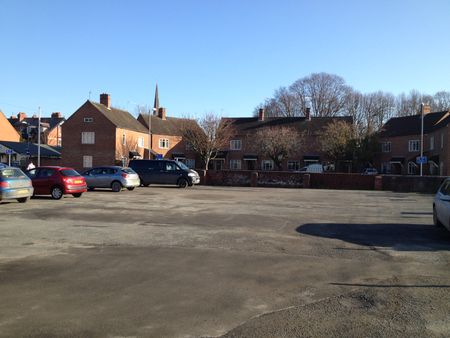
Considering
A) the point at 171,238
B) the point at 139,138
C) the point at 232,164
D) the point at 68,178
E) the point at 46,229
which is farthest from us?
the point at 232,164

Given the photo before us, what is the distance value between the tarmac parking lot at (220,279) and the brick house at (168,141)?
50.1m

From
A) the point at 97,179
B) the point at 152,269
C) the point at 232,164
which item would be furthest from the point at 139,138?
the point at 152,269

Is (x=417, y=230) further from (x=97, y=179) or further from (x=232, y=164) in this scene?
(x=232, y=164)

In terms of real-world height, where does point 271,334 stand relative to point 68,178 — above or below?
below

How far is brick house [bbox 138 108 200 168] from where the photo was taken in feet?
206

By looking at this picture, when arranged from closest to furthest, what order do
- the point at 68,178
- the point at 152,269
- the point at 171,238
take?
the point at 152,269 → the point at 171,238 → the point at 68,178

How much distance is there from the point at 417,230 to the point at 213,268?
24.4ft

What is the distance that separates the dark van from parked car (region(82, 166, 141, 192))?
554 centimetres

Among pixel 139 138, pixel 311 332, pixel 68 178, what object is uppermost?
pixel 139 138

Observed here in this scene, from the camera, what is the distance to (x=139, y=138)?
5922 cm

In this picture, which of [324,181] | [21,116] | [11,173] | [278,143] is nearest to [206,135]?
[278,143]

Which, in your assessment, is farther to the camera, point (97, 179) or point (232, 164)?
point (232, 164)

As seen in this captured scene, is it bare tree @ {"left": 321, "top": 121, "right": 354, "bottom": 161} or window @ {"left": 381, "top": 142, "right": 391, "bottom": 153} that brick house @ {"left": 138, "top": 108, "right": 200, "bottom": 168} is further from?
window @ {"left": 381, "top": 142, "right": 391, "bottom": 153}

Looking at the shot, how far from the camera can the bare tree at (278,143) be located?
5466 cm
